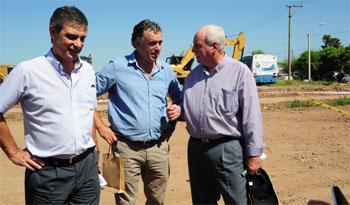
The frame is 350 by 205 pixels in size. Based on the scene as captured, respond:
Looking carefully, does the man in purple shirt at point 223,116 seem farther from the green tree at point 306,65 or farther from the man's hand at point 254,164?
the green tree at point 306,65

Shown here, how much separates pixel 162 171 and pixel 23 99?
5.41ft

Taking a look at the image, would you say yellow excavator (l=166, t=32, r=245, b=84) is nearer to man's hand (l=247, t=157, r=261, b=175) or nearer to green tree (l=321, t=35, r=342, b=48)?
man's hand (l=247, t=157, r=261, b=175)

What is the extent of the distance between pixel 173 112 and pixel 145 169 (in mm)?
685

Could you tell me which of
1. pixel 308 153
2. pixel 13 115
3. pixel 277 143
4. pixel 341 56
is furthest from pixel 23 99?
pixel 341 56

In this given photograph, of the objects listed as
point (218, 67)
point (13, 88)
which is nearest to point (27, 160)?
point (13, 88)

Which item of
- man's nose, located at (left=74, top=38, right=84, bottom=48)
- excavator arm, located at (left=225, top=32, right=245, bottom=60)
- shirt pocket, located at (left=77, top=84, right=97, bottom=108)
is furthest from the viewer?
excavator arm, located at (left=225, top=32, right=245, bottom=60)

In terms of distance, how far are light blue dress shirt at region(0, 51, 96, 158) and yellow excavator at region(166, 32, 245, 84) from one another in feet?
67.6

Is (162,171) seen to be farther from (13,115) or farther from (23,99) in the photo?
(13,115)

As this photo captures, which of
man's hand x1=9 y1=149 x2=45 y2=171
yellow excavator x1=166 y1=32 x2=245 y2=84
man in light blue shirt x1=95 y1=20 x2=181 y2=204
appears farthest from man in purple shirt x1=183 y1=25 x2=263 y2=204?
yellow excavator x1=166 y1=32 x2=245 y2=84

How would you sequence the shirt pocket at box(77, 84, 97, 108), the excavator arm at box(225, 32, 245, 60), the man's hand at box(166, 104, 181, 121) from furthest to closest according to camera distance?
the excavator arm at box(225, 32, 245, 60) → the man's hand at box(166, 104, 181, 121) → the shirt pocket at box(77, 84, 97, 108)

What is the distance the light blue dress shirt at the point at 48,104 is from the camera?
2.89 meters

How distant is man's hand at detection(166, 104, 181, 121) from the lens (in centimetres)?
383

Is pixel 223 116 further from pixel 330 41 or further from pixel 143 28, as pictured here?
pixel 330 41

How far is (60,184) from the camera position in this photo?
3062mm
